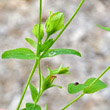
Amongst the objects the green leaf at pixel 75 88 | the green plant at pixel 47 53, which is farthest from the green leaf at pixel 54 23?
the green leaf at pixel 75 88

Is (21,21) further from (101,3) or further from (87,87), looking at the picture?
(87,87)

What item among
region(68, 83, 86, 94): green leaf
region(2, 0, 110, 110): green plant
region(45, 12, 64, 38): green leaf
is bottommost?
region(68, 83, 86, 94): green leaf

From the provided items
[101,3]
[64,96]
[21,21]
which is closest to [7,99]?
[64,96]

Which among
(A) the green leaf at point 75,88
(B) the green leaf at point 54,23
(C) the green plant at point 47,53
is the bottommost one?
(A) the green leaf at point 75,88

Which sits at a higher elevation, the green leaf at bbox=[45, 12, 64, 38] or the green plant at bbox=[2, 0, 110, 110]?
the green leaf at bbox=[45, 12, 64, 38]

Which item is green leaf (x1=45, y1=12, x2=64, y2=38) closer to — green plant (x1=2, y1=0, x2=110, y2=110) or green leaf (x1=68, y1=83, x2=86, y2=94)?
green plant (x1=2, y1=0, x2=110, y2=110)

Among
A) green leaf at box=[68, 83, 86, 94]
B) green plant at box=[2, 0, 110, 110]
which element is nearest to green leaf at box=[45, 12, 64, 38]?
green plant at box=[2, 0, 110, 110]

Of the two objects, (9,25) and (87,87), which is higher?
(9,25)

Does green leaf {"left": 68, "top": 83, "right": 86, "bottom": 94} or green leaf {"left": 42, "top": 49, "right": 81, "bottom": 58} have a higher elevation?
green leaf {"left": 42, "top": 49, "right": 81, "bottom": 58}

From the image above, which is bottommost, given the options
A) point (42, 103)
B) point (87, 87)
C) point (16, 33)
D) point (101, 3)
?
point (87, 87)

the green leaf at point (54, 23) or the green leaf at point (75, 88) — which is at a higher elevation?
the green leaf at point (54, 23)

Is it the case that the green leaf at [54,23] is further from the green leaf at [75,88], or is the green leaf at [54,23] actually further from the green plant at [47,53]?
the green leaf at [75,88]
